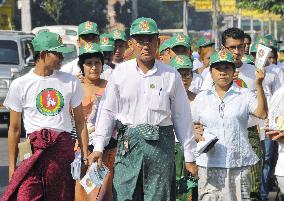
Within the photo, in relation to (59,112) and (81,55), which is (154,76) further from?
(81,55)

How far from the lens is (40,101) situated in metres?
7.76

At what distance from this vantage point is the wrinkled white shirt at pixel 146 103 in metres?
7.18

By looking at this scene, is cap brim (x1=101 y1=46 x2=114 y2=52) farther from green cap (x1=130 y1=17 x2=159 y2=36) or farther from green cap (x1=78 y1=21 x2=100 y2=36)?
green cap (x1=130 y1=17 x2=159 y2=36)

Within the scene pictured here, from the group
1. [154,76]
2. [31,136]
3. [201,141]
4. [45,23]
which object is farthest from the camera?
[45,23]

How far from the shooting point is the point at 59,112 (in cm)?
782

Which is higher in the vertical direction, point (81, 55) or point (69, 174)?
point (81, 55)

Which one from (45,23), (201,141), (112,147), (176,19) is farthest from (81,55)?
(176,19)

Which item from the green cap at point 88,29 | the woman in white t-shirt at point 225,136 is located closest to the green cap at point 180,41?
the green cap at point 88,29

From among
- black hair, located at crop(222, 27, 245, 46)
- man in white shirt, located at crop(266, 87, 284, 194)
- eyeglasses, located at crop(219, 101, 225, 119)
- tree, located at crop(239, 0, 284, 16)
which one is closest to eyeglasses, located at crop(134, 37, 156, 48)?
man in white shirt, located at crop(266, 87, 284, 194)

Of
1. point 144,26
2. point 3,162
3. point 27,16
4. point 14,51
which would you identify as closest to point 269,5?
point 27,16

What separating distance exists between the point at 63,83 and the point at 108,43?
3.84 meters

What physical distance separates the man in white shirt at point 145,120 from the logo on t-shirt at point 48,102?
57 cm

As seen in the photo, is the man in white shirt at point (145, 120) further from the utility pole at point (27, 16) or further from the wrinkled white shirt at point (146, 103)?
the utility pole at point (27, 16)

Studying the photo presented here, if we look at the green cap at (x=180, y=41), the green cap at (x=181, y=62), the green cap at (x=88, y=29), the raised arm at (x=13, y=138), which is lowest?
the raised arm at (x=13, y=138)
